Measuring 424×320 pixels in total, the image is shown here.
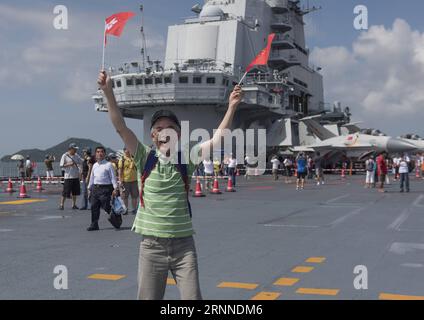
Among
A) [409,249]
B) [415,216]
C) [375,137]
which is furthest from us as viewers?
[375,137]

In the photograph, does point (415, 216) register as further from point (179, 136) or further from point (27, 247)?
point (179, 136)

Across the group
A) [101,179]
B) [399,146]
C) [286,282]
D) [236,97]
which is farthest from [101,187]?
[399,146]

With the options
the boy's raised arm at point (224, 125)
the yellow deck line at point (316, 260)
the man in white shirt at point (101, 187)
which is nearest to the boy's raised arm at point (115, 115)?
the boy's raised arm at point (224, 125)

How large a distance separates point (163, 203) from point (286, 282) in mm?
2739

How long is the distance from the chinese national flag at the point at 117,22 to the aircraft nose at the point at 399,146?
133 feet

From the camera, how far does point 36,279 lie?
596cm

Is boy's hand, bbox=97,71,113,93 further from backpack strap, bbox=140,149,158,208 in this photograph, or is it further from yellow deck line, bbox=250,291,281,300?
yellow deck line, bbox=250,291,281,300

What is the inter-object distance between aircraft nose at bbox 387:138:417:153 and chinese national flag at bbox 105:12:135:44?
4046cm

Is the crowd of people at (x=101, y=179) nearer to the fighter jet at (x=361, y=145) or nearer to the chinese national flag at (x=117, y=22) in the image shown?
the chinese national flag at (x=117, y=22)

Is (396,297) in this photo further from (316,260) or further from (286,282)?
(316,260)

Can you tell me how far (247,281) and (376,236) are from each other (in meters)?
4.23

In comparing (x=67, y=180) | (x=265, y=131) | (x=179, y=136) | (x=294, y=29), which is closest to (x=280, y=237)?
(x=179, y=136)

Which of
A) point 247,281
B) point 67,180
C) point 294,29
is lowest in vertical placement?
point 247,281

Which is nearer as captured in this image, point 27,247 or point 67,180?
point 27,247
